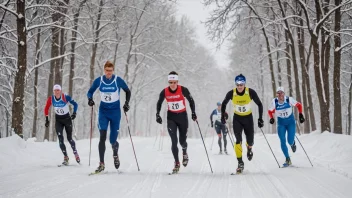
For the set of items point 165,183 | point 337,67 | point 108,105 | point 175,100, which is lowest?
point 165,183

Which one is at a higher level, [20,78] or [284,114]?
[20,78]

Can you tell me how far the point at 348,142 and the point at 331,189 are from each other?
543cm

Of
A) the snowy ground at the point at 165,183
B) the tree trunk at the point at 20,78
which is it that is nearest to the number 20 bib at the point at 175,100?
the snowy ground at the point at 165,183

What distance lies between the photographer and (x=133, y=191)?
505 centimetres

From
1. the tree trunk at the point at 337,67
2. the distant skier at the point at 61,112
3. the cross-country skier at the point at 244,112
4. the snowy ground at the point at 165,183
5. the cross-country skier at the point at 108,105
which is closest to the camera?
the snowy ground at the point at 165,183

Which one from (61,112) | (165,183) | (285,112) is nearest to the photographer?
(165,183)

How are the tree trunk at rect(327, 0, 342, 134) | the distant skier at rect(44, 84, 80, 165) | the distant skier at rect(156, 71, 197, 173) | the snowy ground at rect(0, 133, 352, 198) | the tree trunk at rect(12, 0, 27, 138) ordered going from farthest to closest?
the tree trunk at rect(327, 0, 342, 134) → the tree trunk at rect(12, 0, 27, 138) → the distant skier at rect(44, 84, 80, 165) → the distant skier at rect(156, 71, 197, 173) → the snowy ground at rect(0, 133, 352, 198)

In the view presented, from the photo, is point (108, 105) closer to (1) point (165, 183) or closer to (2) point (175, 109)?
(2) point (175, 109)

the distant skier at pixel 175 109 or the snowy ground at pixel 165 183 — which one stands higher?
the distant skier at pixel 175 109

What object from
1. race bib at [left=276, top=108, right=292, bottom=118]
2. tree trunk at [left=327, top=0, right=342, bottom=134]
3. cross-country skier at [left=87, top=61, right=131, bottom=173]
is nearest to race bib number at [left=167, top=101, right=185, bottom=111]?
cross-country skier at [left=87, top=61, right=131, bottom=173]

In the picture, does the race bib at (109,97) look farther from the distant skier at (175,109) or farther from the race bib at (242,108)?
the race bib at (242,108)

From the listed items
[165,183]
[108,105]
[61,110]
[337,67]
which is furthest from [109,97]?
[337,67]

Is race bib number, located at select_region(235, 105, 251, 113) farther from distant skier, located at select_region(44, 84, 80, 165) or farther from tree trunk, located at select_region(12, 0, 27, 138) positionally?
tree trunk, located at select_region(12, 0, 27, 138)

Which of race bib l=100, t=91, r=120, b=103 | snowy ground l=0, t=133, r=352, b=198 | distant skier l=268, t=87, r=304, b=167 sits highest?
race bib l=100, t=91, r=120, b=103
